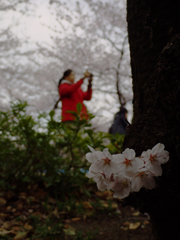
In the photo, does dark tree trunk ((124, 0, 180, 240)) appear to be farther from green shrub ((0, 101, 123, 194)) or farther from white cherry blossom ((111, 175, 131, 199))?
green shrub ((0, 101, 123, 194))

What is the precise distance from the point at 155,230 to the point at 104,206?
1406mm

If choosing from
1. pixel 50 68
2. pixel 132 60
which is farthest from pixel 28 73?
pixel 132 60

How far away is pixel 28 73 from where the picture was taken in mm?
11328

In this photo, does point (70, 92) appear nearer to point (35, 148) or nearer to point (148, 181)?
point (35, 148)

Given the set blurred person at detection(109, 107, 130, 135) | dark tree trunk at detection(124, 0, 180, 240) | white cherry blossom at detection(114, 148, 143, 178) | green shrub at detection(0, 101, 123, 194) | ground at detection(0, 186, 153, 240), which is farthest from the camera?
blurred person at detection(109, 107, 130, 135)

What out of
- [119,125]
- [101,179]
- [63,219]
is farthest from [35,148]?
[119,125]

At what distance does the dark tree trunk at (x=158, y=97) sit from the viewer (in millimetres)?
711

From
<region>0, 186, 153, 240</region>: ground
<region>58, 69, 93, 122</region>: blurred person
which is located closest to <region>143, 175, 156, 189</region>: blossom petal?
<region>0, 186, 153, 240</region>: ground

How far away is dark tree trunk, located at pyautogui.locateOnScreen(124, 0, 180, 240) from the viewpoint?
0.71 m

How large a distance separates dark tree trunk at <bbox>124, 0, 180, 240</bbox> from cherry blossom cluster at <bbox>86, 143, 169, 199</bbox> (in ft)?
0.40

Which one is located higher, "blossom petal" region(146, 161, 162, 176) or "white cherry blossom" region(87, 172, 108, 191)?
"blossom petal" region(146, 161, 162, 176)

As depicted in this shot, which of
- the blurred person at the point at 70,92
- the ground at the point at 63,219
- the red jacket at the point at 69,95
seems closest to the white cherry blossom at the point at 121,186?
the ground at the point at 63,219

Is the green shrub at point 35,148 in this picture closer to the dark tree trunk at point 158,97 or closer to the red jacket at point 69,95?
the dark tree trunk at point 158,97

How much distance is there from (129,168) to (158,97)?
381 mm
